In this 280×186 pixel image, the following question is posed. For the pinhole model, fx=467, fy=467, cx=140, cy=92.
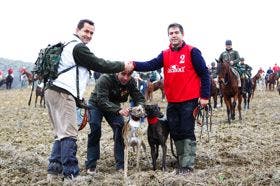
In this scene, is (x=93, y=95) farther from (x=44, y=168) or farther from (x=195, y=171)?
(x=195, y=171)

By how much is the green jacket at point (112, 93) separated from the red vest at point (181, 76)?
68cm

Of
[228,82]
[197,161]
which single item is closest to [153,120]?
[197,161]

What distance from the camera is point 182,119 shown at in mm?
7977

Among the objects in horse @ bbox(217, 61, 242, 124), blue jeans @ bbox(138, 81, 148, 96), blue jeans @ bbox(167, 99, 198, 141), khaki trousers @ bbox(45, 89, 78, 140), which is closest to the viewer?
khaki trousers @ bbox(45, 89, 78, 140)

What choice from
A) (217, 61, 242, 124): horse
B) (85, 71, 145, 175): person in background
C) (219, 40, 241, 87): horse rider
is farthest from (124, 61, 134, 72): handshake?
(219, 40, 241, 87): horse rider

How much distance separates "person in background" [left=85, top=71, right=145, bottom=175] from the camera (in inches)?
321

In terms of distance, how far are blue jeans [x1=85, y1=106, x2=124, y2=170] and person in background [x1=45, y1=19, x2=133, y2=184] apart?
45.3 inches

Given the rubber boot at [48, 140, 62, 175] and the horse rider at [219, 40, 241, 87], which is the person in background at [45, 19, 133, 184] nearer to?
the rubber boot at [48, 140, 62, 175]

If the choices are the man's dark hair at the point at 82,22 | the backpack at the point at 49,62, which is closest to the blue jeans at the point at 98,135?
the backpack at the point at 49,62

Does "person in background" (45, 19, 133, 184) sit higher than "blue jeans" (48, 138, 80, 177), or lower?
higher

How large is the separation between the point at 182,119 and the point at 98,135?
1.59m

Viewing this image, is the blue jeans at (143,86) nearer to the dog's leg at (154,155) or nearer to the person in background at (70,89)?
the dog's leg at (154,155)

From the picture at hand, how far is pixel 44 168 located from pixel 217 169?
314 centimetres

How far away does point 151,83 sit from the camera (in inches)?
1126
